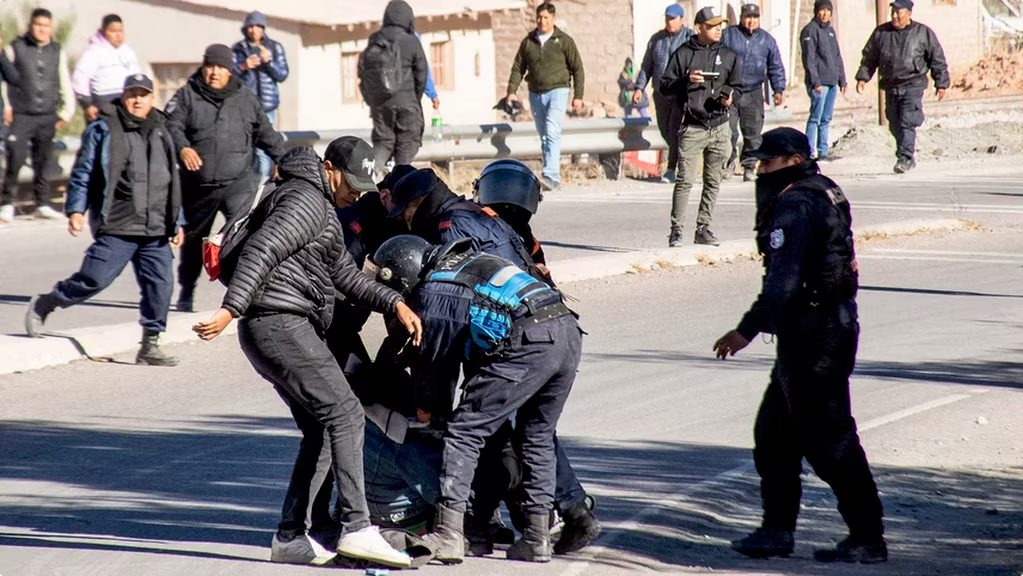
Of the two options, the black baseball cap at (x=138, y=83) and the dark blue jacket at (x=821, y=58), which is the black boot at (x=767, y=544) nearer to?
the black baseball cap at (x=138, y=83)

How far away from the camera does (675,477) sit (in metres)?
7.42

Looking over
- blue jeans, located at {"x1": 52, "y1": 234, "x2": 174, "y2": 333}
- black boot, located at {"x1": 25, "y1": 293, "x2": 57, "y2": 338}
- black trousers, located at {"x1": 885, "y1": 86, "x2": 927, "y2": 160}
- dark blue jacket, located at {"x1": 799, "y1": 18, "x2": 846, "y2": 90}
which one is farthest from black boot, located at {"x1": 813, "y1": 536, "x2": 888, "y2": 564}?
dark blue jacket, located at {"x1": 799, "y1": 18, "x2": 846, "y2": 90}

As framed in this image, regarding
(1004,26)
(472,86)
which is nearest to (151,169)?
(472,86)

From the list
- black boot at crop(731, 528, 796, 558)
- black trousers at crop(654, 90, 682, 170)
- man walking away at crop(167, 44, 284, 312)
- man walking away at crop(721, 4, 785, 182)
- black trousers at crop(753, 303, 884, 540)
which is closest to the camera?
black trousers at crop(753, 303, 884, 540)

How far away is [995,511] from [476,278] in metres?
2.70

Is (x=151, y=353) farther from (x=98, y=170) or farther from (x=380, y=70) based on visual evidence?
(x=380, y=70)

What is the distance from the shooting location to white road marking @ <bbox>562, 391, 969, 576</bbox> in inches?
243

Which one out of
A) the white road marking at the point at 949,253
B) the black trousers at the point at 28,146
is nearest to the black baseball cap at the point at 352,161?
the white road marking at the point at 949,253

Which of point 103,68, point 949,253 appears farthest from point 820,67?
point 103,68

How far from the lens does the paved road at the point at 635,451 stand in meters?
6.30

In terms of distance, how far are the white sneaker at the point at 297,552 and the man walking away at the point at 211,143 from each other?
5576mm

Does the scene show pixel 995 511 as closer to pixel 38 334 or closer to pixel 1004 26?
pixel 38 334

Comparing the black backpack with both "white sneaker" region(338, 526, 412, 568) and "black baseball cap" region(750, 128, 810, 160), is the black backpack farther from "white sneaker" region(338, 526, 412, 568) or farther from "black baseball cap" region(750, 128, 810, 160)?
"white sneaker" region(338, 526, 412, 568)

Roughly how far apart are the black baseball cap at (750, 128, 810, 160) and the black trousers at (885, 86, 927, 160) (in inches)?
584
